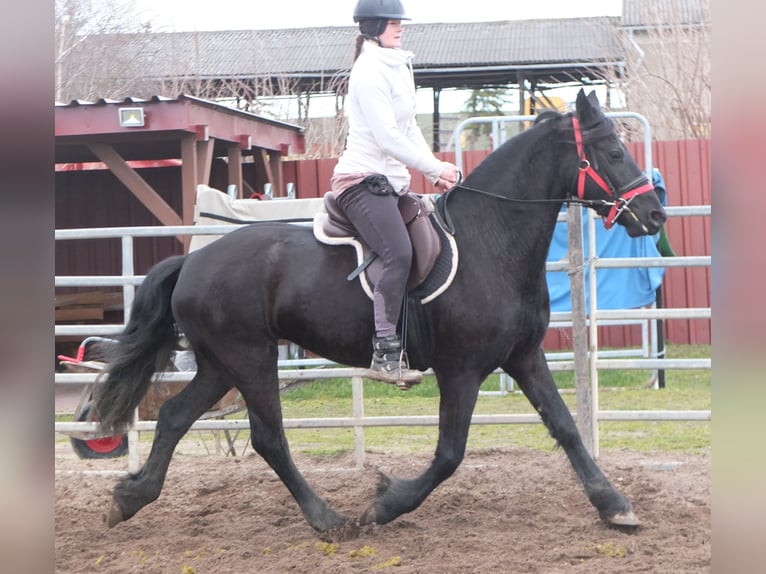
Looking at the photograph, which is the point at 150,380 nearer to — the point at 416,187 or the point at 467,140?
the point at 416,187

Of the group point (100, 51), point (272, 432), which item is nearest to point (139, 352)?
point (272, 432)

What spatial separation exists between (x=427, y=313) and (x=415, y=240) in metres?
0.38

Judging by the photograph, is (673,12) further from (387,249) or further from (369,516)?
(369,516)

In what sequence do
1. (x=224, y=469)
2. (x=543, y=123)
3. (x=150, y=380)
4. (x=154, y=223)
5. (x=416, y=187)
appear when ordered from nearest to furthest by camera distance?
(x=543, y=123) < (x=150, y=380) < (x=224, y=469) < (x=416, y=187) < (x=154, y=223)

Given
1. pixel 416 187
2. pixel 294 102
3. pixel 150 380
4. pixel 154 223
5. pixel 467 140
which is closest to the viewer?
pixel 150 380

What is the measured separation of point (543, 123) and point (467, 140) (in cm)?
1960

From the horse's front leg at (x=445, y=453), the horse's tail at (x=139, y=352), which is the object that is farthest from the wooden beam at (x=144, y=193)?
the horse's front leg at (x=445, y=453)

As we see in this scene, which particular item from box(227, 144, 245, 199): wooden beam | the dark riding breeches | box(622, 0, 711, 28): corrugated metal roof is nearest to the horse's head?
the dark riding breeches

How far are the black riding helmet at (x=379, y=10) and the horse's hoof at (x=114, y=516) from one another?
2945mm

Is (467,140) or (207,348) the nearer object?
(207,348)

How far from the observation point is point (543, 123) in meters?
4.92

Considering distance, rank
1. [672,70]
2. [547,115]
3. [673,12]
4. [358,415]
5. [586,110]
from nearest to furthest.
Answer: [586,110] < [547,115] < [358,415] < [672,70] < [673,12]

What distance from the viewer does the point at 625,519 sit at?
4699mm

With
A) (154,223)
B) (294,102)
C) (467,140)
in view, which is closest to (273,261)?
(154,223)
